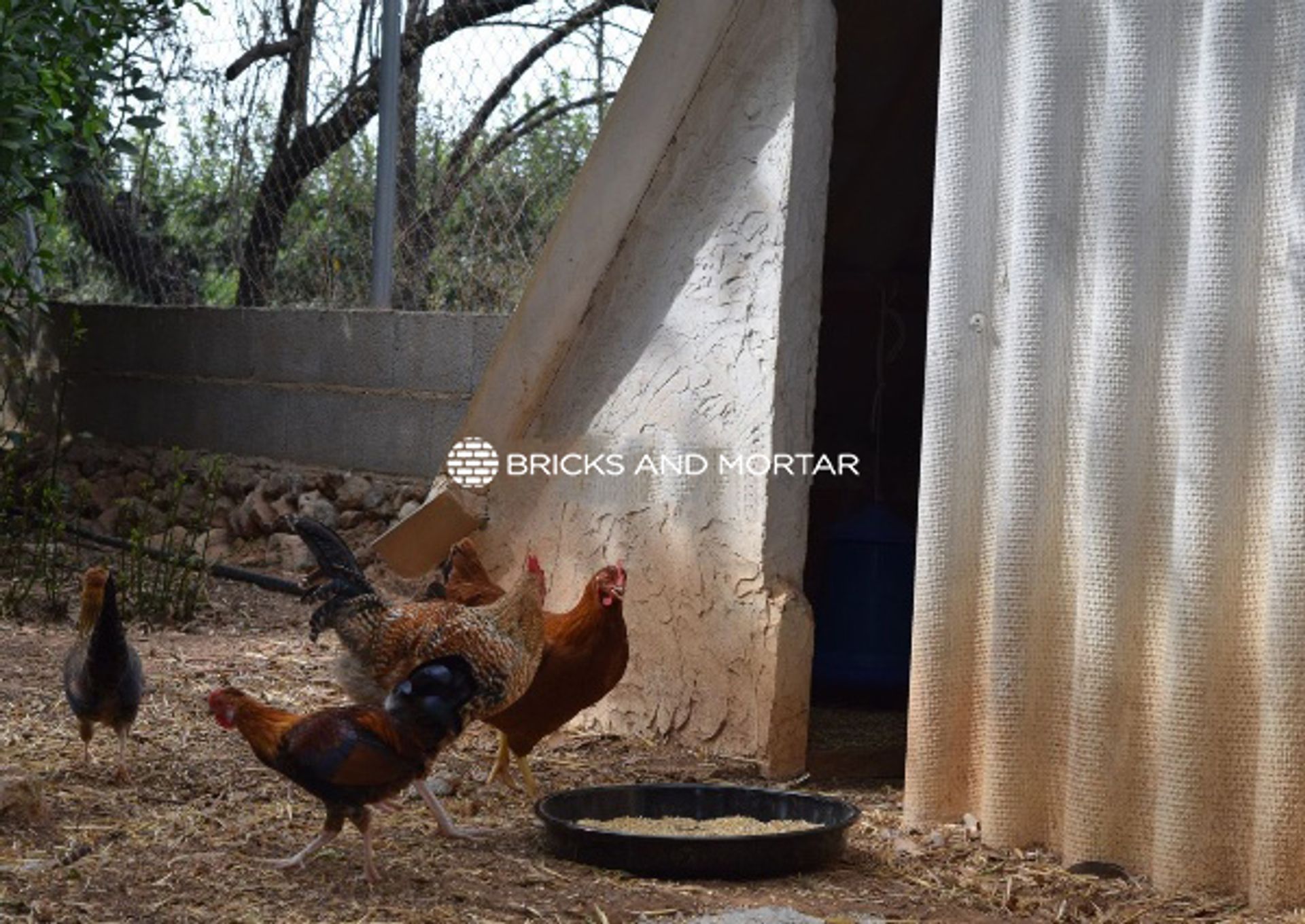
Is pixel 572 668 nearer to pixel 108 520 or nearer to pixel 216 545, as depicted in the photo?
pixel 216 545

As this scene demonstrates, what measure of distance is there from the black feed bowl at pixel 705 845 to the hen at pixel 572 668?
0.40 metres

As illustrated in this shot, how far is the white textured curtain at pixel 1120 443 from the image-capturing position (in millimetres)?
3750

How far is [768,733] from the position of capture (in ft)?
16.5

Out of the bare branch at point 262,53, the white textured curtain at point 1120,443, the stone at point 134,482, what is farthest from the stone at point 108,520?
the white textured curtain at point 1120,443

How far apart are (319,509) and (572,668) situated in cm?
350

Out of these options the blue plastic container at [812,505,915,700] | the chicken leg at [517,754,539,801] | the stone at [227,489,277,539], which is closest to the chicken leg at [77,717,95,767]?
the chicken leg at [517,754,539,801]

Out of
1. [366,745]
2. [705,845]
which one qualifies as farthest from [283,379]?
[705,845]

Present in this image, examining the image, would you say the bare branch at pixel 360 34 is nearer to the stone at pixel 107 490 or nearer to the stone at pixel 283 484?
the stone at pixel 283 484

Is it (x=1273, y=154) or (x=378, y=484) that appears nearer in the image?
(x=1273, y=154)

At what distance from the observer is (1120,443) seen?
3.98 m

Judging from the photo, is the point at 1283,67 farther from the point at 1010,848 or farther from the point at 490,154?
the point at 490,154

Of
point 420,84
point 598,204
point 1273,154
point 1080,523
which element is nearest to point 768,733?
point 1080,523

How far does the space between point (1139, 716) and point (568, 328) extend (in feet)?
7.86

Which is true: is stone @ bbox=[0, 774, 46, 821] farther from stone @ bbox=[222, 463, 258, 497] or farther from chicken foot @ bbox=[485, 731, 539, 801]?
stone @ bbox=[222, 463, 258, 497]
